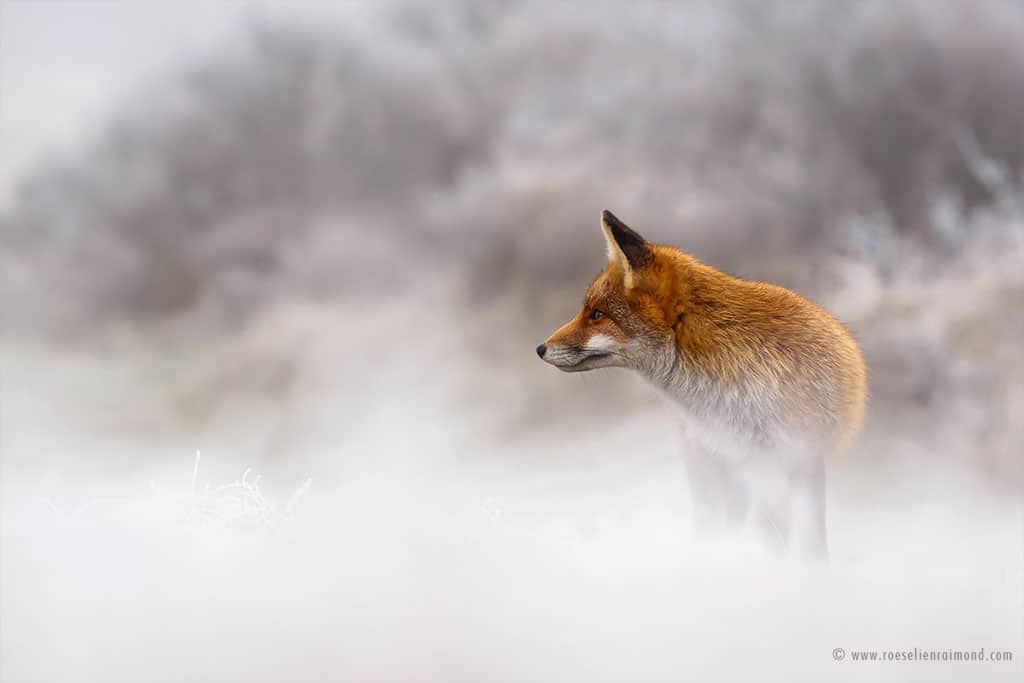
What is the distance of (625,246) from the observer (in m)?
2.78

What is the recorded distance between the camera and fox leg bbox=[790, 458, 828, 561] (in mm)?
2754

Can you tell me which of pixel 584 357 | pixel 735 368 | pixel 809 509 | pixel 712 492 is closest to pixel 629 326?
pixel 584 357

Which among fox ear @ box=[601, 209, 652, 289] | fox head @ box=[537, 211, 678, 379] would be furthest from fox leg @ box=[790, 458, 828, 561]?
fox ear @ box=[601, 209, 652, 289]

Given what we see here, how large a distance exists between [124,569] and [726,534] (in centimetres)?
177

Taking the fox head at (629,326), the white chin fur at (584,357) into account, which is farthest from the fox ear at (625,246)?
the white chin fur at (584,357)

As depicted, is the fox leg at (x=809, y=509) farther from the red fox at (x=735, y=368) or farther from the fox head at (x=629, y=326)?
the fox head at (x=629, y=326)

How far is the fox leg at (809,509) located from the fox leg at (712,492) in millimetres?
161

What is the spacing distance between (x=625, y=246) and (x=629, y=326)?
0.23 metres

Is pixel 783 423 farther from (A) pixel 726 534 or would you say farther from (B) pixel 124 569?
(B) pixel 124 569

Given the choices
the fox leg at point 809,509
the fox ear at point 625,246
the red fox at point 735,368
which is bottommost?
the fox leg at point 809,509

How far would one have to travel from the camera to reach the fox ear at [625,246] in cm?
274

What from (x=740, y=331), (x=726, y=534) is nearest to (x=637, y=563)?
(x=726, y=534)

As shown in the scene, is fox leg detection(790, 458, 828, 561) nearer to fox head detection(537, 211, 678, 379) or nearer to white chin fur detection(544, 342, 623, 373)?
fox head detection(537, 211, 678, 379)

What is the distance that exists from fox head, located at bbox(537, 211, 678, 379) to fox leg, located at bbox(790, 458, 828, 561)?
1.55 ft
